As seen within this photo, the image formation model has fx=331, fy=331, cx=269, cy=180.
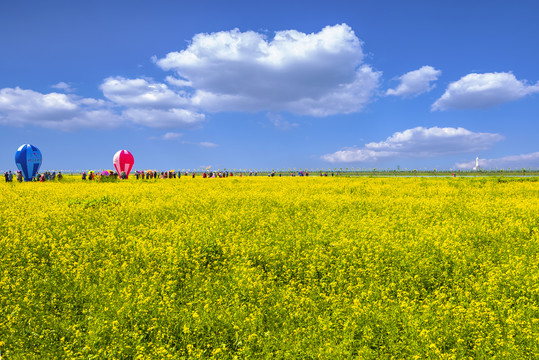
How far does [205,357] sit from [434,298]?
545 centimetres

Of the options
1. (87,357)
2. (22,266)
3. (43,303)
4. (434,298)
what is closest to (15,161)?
(22,266)

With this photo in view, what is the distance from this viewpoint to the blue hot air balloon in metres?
46.4

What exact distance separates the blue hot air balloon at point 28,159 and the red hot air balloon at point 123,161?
10343 millimetres

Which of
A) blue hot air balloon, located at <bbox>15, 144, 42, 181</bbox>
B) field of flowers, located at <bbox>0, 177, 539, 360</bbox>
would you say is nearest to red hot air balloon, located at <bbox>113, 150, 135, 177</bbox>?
blue hot air balloon, located at <bbox>15, 144, 42, 181</bbox>

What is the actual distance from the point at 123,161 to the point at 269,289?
47.8 meters

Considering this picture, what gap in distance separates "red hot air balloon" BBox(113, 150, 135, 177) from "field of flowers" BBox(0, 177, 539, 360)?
122 feet

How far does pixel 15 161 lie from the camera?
47125mm

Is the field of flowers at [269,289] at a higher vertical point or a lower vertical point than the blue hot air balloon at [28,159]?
lower

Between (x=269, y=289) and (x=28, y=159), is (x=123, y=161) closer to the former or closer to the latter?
(x=28, y=159)

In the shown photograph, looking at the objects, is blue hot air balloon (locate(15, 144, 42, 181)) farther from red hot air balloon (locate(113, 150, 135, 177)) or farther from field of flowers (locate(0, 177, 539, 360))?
field of flowers (locate(0, 177, 539, 360))

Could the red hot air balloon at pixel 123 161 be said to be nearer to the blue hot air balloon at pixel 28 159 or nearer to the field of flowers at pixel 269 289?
the blue hot air balloon at pixel 28 159

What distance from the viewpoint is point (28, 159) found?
4662 centimetres

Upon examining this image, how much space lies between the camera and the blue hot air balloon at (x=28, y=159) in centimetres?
4644

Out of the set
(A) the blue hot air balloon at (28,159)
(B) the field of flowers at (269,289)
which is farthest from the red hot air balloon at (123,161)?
(B) the field of flowers at (269,289)
